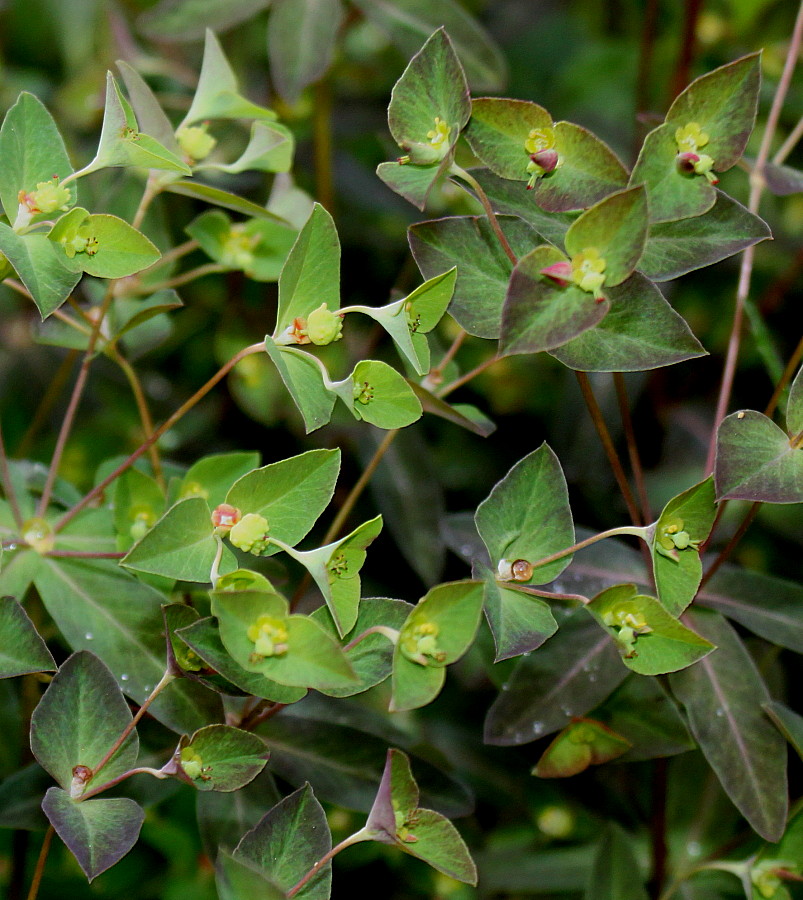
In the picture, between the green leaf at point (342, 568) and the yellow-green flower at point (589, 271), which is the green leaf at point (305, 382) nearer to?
the green leaf at point (342, 568)

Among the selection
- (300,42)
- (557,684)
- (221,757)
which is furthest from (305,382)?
(300,42)

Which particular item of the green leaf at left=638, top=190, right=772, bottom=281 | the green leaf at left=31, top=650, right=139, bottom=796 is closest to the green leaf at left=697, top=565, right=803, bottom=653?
the green leaf at left=638, top=190, right=772, bottom=281

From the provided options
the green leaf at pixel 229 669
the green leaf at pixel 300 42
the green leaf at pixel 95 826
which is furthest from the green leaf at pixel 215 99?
the green leaf at pixel 95 826

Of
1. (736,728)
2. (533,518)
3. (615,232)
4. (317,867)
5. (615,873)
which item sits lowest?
(615,873)

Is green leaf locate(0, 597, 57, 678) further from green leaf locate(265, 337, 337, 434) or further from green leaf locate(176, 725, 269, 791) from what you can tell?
green leaf locate(265, 337, 337, 434)

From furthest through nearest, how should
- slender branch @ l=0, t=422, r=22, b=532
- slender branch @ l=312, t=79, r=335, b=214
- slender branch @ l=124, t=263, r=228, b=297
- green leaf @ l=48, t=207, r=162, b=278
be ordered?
1. slender branch @ l=312, t=79, r=335, b=214
2. slender branch @ l=124, t=263, r=228, b=297
3. slender branch @ l=0, t=422, r=22, b=532
4. green leaf @ l=48, t=207, r=162, b=278

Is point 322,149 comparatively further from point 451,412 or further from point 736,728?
point 736,728
